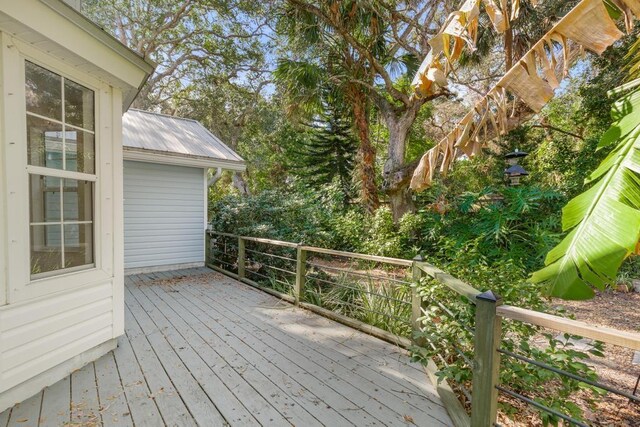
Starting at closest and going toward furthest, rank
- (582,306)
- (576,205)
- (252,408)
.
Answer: (576,205)
(252,408)
(582,306)

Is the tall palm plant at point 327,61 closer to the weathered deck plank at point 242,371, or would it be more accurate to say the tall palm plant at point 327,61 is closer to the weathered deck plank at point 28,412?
the weathered deck plank at point 242,371

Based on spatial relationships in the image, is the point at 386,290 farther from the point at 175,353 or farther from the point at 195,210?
the point at 195,210

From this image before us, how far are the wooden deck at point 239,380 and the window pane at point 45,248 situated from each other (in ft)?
3.26

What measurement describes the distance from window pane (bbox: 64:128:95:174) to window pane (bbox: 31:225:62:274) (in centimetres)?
55

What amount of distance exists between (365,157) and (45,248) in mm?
7271

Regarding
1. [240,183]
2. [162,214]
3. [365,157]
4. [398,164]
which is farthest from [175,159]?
[240,183]

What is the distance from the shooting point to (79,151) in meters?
2.81

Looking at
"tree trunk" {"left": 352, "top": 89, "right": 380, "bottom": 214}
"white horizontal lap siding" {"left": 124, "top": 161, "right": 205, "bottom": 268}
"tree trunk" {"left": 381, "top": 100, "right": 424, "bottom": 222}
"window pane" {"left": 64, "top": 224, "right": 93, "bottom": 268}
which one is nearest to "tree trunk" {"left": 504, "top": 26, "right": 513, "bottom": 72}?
"tree trunk" {"left": 381, "top": 100, "right": 424, "bottom": 222}

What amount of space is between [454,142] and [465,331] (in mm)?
1638

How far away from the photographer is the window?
2432 mm

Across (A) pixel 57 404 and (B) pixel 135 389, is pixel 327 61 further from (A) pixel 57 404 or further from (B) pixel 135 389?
(A) pixel 57 404

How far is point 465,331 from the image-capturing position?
89.9 inches

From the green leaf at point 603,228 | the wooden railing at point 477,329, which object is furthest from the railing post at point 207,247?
the green leaf at point 603,228

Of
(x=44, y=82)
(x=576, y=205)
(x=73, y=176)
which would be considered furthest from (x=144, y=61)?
(x=576, y=205)
